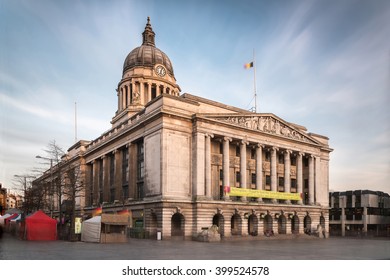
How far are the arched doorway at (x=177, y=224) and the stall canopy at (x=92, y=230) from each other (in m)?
14.9

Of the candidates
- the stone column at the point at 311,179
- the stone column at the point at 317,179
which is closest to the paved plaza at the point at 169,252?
the stone column at the point at 311,179

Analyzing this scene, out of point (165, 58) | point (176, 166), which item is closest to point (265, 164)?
point (176, 166)

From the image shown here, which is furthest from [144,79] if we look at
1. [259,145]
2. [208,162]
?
[208,162]

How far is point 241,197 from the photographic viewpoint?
2430 inches

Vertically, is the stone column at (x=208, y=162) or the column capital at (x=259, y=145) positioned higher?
the column capital at (x=259, y=145)

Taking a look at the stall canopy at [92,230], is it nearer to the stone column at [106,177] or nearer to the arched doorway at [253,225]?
the arched doorway at [253,225]

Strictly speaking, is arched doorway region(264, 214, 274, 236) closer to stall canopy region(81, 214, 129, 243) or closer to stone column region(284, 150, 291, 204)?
stone column region(284, 150, 291, 204)

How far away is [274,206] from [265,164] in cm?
807

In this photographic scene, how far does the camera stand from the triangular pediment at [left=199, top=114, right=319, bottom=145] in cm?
6112

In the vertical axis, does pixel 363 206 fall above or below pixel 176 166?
below

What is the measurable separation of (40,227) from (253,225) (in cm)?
3367

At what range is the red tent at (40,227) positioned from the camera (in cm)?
4362

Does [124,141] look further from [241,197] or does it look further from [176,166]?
[241,197]

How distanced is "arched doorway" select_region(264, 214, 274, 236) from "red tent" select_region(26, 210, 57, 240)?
3362 cm
